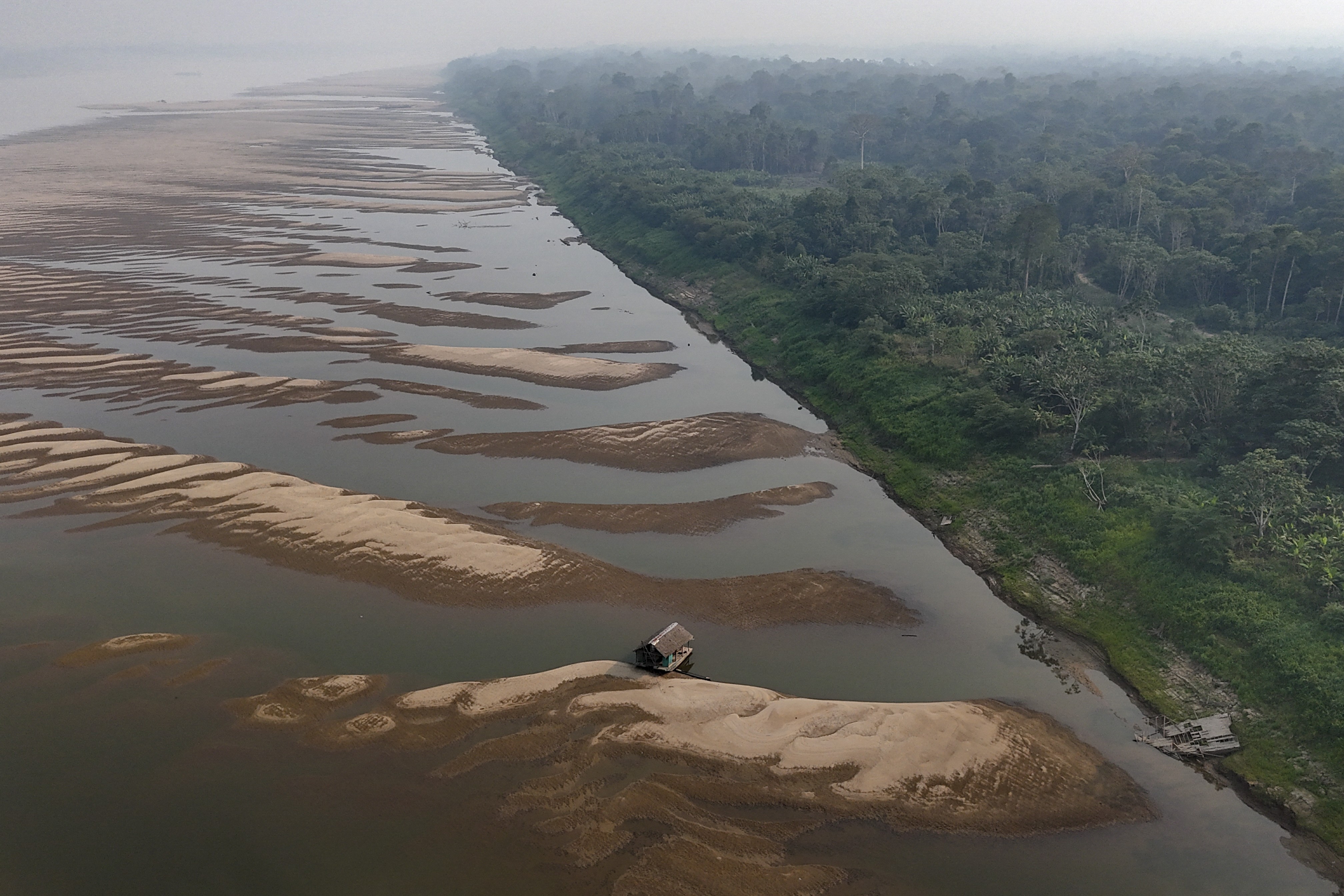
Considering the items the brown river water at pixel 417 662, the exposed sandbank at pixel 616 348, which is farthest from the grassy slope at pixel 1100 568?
the exposed sandbank at pixel 616 348

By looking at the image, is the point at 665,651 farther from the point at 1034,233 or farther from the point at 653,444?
the point at 1034,233

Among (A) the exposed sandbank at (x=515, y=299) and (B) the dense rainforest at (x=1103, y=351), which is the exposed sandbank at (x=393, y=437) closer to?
(B) the dense rainforest at (x=1103, y=351)

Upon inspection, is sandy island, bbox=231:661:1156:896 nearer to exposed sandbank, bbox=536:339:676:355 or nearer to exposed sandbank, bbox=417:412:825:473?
exposed sandbank, bbox=417:412:825:473

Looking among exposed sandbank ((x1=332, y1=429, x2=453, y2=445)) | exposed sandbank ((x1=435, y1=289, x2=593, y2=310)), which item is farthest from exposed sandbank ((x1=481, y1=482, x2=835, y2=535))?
exposed sandbank ((x1=435, y1=289, x2=593, y2=310))

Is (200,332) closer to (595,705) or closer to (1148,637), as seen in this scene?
(595,705)

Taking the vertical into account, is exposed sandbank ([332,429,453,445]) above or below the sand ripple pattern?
above
